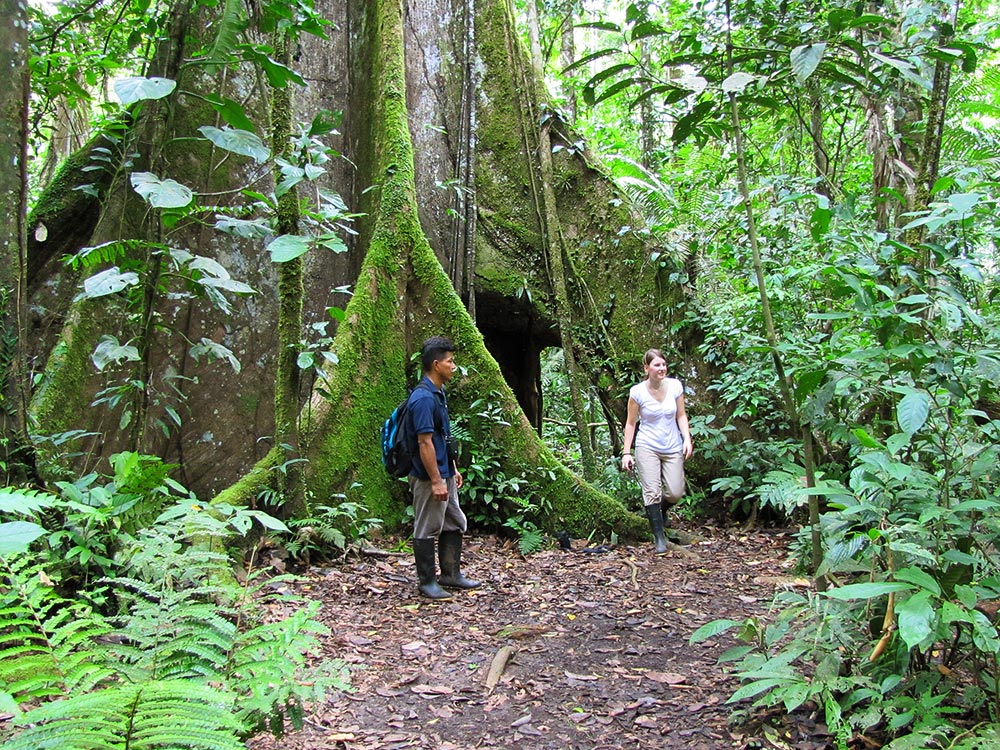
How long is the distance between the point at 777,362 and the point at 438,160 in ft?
17.7

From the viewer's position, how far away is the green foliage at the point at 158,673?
1599 mm

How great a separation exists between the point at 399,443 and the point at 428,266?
221 cm

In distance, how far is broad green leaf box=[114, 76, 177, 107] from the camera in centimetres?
249

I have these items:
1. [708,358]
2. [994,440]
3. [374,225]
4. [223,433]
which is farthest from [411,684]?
[708,358]

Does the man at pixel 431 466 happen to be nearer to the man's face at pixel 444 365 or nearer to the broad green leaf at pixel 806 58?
the man's face at pixel 444 365

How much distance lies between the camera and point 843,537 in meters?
3.00

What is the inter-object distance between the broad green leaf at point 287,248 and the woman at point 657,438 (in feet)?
11.0

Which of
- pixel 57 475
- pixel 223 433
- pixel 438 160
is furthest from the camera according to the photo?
pixel 438 160

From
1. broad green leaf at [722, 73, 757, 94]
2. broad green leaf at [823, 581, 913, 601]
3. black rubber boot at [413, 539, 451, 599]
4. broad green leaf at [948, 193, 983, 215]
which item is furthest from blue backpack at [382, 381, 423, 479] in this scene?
broad green leaf at [948, 193, 983, 215]

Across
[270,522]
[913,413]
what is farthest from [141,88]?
[913,413]

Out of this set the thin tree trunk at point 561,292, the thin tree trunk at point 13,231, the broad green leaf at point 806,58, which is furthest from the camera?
the thin tree trunk at point 561,292

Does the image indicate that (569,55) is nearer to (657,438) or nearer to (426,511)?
(657,438)

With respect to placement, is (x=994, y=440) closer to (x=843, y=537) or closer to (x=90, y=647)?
(x=843, y=537)

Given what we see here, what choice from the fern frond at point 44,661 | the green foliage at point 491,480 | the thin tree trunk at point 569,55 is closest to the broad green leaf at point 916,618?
the fern frond at point 44,661
